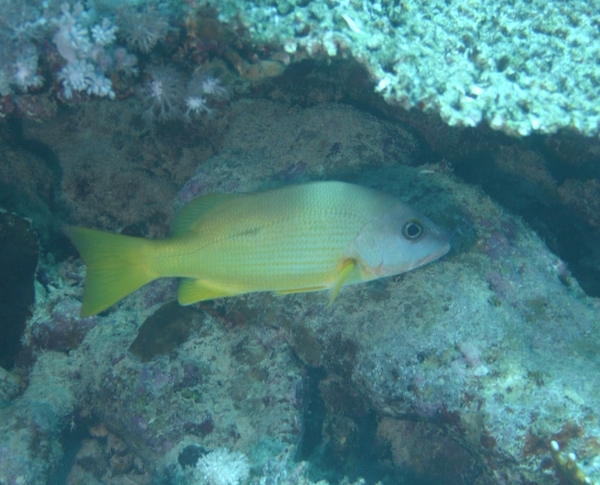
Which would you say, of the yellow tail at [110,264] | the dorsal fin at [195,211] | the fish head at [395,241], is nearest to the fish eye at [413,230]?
the fish head at [395,241]

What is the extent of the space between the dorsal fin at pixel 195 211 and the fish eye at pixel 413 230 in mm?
Answer: 1203

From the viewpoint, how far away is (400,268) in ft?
8.17

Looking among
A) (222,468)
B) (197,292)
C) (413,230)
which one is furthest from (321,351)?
(413,230)

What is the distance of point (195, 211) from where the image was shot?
2.69 m

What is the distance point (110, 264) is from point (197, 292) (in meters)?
0.63

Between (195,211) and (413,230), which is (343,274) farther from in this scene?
(195,211)

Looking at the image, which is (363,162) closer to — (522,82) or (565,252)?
(522,82)

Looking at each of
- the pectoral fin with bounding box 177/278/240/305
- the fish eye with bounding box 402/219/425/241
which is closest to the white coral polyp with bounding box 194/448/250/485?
the pectoral fin with bounding box 177/278/240/305

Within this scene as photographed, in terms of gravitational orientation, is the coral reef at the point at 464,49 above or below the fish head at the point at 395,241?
above

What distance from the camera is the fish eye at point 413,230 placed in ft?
8.02

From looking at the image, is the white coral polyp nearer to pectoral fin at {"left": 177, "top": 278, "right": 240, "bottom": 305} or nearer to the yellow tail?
pectoral fin at {"left": 177, "top": 278, "right": 240, "bottom": 305}

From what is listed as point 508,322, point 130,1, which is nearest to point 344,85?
point 130,1

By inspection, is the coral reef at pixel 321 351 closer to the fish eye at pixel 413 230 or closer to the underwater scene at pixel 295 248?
the underwater scene at pixel 295 248

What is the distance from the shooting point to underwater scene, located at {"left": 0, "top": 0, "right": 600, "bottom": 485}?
8.36 ft
